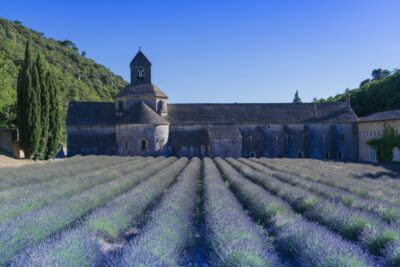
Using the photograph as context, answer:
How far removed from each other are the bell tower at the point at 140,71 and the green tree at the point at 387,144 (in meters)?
23.6

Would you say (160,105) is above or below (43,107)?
above

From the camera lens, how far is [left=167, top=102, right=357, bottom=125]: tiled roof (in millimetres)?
45969

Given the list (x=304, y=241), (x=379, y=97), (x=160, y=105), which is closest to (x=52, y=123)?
(x=160, y=105)

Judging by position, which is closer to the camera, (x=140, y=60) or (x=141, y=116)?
(x=141, y=116)

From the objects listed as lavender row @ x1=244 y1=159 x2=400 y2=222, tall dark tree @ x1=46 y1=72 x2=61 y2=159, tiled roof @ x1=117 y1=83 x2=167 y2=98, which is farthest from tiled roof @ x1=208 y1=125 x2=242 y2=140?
lavender row @ x1=244 y1=159 x2=400 y2=222

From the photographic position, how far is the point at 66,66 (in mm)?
92375

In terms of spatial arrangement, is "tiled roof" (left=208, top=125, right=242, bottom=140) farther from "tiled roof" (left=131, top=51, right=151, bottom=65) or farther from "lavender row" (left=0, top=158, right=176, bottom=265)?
"lavender row" (left=0, top=158, right=176, bottom=265)

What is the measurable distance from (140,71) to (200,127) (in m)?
8.92

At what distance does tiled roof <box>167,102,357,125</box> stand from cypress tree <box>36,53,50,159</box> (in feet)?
44.7

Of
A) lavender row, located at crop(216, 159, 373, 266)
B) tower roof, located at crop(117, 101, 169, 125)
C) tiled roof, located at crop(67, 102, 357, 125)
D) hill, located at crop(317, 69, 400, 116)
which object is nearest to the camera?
lavender row, located at crop(216, 159, 373, 266)

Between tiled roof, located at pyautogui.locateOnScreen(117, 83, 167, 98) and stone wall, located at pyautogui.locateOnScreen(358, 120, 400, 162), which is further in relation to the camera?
tiled roof, located at pyautogui.locateOnScreen(117, 83, 167, 98)

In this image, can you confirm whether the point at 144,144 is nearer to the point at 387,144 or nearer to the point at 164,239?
the point at 387,144

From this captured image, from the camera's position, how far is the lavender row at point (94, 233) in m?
5.10

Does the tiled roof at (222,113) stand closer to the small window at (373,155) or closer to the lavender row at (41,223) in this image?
the small window at (373,155)
